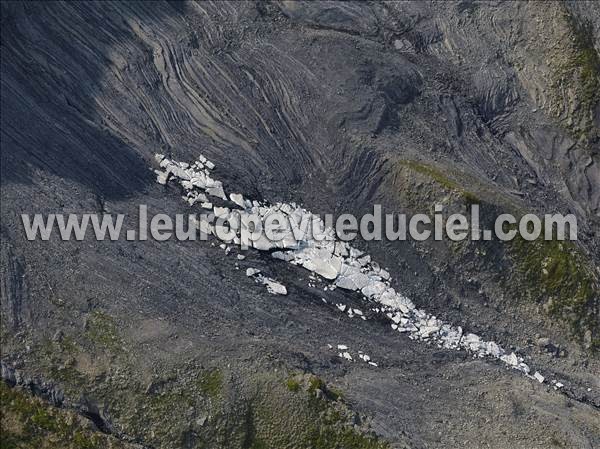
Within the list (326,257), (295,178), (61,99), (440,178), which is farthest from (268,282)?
(61,99)

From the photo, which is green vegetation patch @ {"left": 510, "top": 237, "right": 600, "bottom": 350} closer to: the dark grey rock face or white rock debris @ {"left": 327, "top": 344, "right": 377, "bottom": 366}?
the dark grey rock face

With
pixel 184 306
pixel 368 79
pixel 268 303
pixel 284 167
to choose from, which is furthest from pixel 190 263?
pixel 368 79

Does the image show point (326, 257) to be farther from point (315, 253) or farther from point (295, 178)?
point (295, 178)

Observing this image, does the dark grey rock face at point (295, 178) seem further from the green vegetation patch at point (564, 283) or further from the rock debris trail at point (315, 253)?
the rock debris trail at point (315, 253)

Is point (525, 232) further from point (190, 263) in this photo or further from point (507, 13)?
point (190, 263)

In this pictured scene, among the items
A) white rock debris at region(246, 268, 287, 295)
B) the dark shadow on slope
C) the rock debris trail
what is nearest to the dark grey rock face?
the dark shadow on slope

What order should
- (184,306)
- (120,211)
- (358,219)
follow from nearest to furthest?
(184,306), (120,211), (358,219)
